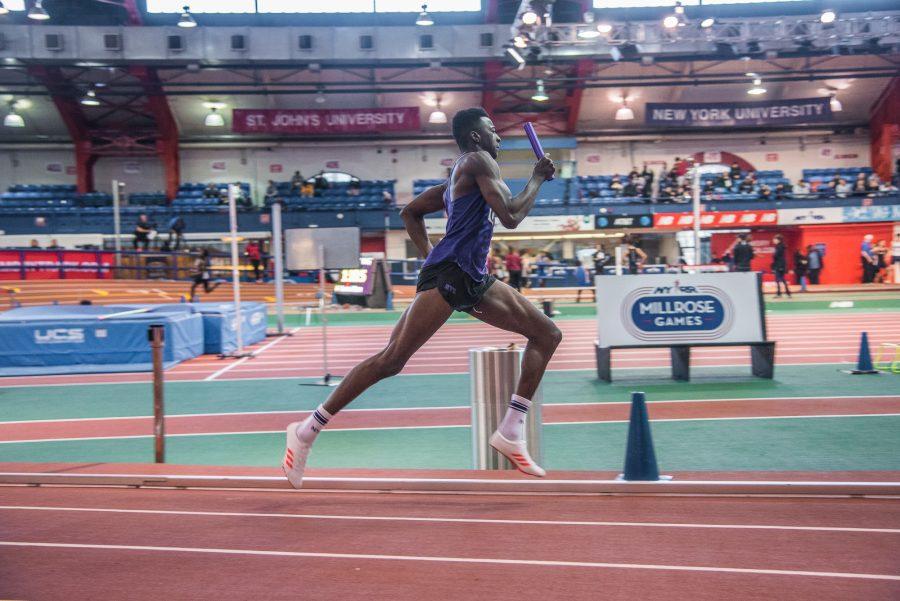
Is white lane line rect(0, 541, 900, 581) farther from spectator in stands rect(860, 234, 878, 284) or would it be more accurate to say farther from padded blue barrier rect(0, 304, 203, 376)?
spectator in stands rect(860, 234, 878, 284)

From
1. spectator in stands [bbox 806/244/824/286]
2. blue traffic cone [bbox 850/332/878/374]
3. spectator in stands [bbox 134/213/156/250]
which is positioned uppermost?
spectator in stands [bbox 134/213/156/250]

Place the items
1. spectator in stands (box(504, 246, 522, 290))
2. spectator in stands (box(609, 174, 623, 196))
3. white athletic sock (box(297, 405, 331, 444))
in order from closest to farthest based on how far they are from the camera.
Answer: white athletic sock (box(297, 405, 331, 444))
spectator in stands (box(504, 246, 522, 290))
spectator in stands (box(609, 174, 623, 196))

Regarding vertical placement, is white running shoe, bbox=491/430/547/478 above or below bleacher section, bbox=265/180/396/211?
below

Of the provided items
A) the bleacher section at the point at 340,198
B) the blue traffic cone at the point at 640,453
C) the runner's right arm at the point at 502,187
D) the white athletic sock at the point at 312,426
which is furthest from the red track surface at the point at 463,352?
the bleacher section at the point at 340,198

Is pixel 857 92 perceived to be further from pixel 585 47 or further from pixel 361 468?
pixel 361 468

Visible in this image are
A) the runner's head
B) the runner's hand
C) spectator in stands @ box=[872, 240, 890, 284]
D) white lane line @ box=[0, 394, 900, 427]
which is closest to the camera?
the runner's hand

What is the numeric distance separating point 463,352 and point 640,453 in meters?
8.63

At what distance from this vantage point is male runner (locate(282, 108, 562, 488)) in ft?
12.8

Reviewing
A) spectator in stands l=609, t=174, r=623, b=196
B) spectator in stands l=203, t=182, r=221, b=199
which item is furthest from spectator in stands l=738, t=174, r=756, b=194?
spectator in stands l=203, t=182, r=221, b=199

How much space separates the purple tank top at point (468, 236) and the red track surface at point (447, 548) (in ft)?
4.45

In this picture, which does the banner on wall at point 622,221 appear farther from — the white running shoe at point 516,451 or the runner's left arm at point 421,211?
the white running shoe at point 516,451

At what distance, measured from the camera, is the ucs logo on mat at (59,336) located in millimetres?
11508

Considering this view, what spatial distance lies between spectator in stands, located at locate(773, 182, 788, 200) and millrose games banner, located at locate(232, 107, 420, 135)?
1603 cm

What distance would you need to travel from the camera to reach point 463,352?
13016 mm
